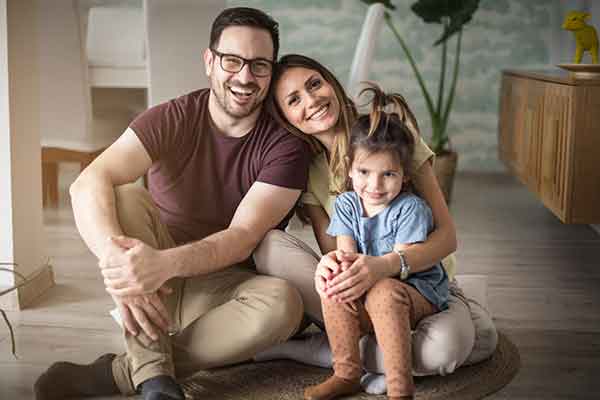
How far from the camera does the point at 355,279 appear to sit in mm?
1953

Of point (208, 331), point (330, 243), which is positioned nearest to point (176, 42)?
point (330, 243)

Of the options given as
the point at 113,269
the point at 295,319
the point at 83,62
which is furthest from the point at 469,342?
the point at 83,62

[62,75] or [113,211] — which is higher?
[62,75]

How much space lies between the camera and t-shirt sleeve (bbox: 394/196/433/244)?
80.9 inches

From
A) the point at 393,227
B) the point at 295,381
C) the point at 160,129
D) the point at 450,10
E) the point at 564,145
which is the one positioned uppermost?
the point at 450,10

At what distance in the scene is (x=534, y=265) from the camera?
3.37m

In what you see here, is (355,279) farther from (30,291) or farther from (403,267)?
(30,291)

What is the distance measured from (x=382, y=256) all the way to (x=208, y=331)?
454 millimetres

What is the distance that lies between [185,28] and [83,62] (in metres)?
0.70

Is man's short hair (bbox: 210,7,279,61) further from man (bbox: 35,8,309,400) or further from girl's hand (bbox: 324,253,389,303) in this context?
girl's hand (bbox: 324,253,389,303)

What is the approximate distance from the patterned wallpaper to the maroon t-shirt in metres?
3.23

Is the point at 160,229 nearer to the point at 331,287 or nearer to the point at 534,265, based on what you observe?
the point at 331,287

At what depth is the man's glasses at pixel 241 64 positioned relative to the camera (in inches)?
88.6

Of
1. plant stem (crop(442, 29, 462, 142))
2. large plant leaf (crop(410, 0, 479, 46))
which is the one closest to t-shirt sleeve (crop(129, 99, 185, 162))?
large plant leaf (crop(410, 0, 479, 46))
